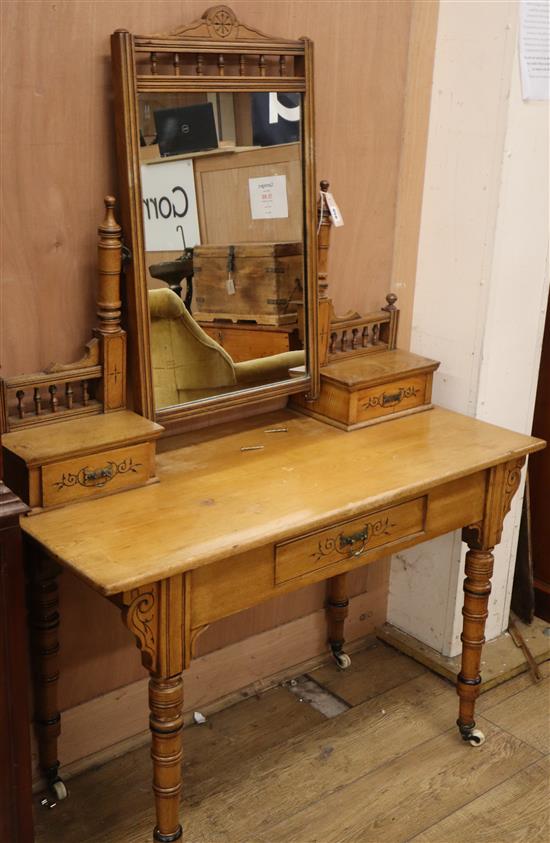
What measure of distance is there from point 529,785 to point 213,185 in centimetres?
177

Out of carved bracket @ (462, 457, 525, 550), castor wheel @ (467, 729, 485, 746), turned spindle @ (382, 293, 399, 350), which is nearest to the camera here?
carved bracket @ (462, 457, 525, 550)

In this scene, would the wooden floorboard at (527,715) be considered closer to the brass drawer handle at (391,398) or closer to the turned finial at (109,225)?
the brass drawer handle at (391,398)

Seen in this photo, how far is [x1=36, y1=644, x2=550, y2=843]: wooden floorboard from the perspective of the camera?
94.8 inches

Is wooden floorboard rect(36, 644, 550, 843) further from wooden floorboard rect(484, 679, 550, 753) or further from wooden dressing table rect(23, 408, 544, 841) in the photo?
wooden dressing table rect(23, 408, 544, 841)

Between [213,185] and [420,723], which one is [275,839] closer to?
[420,723]

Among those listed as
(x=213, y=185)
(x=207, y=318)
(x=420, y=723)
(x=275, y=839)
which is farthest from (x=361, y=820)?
Result: (x=213, y=185)

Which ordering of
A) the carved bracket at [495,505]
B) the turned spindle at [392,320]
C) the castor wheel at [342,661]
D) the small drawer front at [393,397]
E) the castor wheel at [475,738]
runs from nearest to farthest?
1. the carved bracket at [495,505]
2. the small drawer front at [393,397]
3. the castor wheel at [475,738]
4. the turned spindle at [392,320]
5. the castor wheel at [342,661]

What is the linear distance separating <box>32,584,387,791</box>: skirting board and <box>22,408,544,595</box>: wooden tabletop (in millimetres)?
A: 723

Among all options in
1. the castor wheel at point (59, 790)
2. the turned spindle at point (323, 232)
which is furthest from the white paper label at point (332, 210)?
the castor wheel at point (59, 790)

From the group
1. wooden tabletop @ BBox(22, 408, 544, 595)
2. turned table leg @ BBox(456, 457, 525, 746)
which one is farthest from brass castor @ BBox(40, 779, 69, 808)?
turned table leg @ BBox(456, 457, 525, 746)

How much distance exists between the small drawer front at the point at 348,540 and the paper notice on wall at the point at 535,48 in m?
1.19

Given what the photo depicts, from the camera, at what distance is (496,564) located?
312cm

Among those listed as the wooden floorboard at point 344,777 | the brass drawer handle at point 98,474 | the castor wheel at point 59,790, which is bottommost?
the wooden floorboard at point 344,777

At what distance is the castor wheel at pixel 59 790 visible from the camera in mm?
2461
